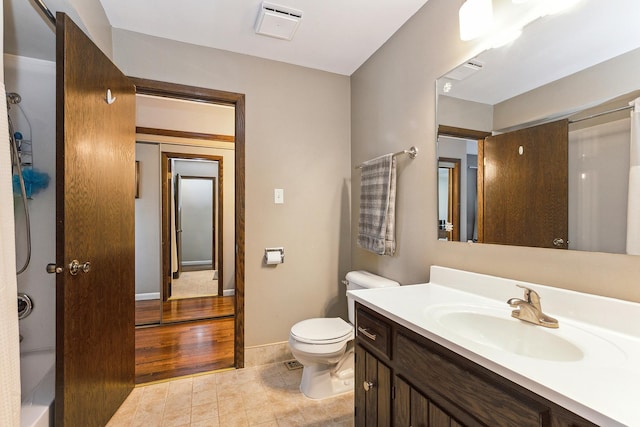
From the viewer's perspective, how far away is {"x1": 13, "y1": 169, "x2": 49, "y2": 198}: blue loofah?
5.63 feet

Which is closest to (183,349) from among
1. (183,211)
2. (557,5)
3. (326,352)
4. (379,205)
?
(326,352)

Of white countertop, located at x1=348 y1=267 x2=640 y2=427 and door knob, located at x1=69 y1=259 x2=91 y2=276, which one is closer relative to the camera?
white countertop, located at x1=348 y1=267 x2=640 y2=427

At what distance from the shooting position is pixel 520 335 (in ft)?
3.32

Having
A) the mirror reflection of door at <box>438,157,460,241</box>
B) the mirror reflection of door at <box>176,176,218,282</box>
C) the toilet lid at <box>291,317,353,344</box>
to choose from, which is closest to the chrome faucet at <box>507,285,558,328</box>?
the mirror reflection of door at <box>438,157,460,241</box>

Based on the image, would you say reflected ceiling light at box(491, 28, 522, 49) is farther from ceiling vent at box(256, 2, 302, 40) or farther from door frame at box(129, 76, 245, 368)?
door frame at box(129, 76, 245, 368)

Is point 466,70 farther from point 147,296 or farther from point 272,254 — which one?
point 147,296

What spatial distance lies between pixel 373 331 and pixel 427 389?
330 mm

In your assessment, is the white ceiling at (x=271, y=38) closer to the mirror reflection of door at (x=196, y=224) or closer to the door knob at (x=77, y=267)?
the door knob at (x=77, y=267)

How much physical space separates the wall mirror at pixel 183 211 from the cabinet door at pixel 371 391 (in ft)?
7.90

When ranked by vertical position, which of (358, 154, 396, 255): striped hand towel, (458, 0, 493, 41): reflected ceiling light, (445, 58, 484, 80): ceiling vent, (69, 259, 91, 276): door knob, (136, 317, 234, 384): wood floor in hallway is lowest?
(136, 317, 234, 384): wood floor in hallway

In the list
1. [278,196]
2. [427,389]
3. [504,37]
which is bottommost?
[427,389]

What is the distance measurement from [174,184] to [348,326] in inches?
128

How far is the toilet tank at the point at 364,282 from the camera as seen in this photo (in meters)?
1.88

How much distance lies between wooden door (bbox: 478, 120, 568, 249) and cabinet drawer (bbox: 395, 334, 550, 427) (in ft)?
2.16
